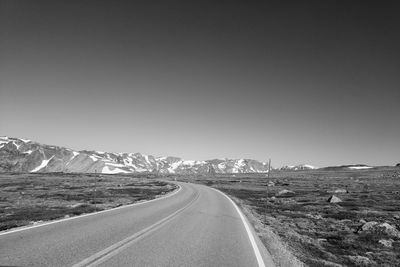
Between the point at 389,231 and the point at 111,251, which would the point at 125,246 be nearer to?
the point at 111,251

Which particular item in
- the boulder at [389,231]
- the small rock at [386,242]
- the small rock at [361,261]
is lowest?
the small rock at [361,261]

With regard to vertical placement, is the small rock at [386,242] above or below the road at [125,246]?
below

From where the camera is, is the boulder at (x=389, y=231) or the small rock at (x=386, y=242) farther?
the boulder at (x=389, y=231)

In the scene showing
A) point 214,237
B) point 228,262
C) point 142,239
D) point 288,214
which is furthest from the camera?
point 288,214

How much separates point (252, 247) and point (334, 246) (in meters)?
6.04

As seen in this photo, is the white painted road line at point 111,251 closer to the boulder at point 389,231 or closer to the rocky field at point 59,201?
the rocky field at point 59,201

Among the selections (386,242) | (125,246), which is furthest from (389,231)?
(125,246)

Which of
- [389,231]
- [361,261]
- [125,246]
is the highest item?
[125,246]

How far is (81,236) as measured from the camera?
11250 millimetres

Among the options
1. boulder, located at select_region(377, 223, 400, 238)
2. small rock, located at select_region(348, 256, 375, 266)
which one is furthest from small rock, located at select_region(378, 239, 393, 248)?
small rock, located at select_region(348, 256, 375, 266)

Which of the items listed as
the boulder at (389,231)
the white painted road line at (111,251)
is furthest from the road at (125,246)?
the boulder at (389,231)

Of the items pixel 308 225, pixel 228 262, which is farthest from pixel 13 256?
pixel 308 225

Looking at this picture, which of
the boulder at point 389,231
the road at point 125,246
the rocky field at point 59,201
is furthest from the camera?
the rocky field at point 59,201

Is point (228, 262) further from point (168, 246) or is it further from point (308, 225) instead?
point (308, 225)
